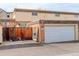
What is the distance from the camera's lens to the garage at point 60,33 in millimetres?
27719

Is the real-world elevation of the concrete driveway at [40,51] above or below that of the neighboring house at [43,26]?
below

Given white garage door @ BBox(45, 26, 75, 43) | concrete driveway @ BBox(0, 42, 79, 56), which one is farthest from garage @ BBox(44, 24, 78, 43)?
concrete driveway @ BBox(0, 42, 79, 56)

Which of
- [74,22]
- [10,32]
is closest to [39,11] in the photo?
[10,32]

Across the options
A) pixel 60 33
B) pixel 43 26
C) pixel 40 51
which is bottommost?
pixel 40 51

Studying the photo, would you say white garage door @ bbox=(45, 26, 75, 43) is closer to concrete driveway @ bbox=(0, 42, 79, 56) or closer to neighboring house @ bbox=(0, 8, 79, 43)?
neighboring house @ bbox=(0, 8, 79, 43)

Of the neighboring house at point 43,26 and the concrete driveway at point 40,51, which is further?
the neighboring house at point 43,26

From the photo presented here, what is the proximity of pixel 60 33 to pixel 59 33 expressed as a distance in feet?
0.51

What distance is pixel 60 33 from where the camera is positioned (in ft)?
93.1

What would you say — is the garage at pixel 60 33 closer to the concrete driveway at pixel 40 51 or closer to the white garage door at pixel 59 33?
the white garage door at pixel 59 33

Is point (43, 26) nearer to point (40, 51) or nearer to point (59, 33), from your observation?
point (59, 33)

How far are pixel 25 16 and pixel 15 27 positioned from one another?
196 inches

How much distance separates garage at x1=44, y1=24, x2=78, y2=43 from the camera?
27.7m

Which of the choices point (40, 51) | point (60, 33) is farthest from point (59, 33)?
point (40, 51)

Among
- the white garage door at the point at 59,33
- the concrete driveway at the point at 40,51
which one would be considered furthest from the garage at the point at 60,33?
the concrete driveway at the point at 40,51
